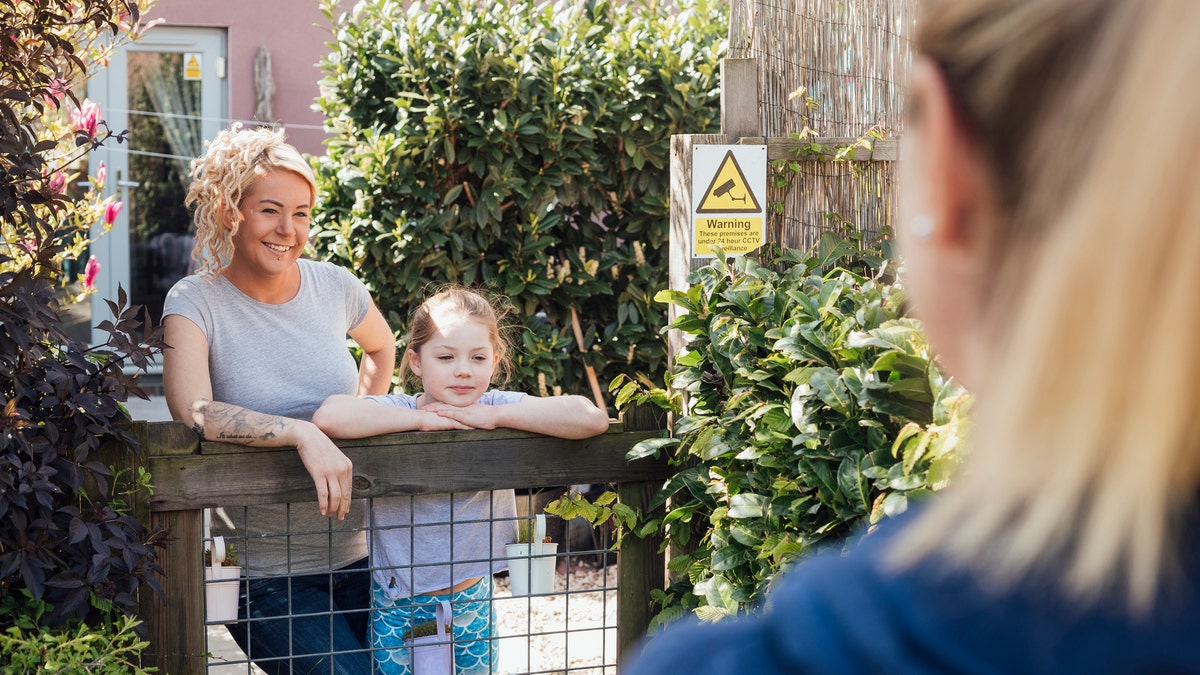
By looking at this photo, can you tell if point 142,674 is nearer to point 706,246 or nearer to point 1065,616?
point 706,246

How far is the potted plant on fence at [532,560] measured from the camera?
278 centimetres

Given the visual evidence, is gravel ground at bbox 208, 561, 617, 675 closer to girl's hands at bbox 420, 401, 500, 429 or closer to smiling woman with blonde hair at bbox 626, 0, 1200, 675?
girl's hands at bbox 420, 401, 500, 429

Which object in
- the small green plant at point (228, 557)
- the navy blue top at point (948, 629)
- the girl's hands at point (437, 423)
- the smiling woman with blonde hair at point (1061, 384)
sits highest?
the smiling woman with blonde hair at point (1061, 384)

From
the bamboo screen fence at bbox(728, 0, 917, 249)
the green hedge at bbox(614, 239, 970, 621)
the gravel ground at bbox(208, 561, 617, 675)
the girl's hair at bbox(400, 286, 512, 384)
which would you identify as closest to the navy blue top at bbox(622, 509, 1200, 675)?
the green hedge at bbox(614, 239, 970, 621)

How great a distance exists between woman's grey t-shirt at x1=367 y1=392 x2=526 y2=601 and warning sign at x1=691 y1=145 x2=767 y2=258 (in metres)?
0.65

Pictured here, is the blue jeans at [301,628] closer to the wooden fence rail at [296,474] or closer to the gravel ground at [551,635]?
the wooden fence rail at [296,474]

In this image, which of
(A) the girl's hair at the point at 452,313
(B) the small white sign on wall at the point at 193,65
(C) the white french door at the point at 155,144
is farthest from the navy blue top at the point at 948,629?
(B) the small white sign on wall at the point at 193,65

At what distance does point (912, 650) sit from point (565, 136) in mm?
4333

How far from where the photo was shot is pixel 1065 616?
0.52 m

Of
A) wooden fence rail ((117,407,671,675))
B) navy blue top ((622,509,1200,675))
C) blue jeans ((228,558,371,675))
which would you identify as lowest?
blue jeans ((228,558,371,675))

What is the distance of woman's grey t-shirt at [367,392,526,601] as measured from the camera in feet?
9.16

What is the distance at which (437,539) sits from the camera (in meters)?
2.85

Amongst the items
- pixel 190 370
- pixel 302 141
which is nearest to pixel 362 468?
pixel 190 370

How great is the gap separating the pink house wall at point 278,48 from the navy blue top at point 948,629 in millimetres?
7837
